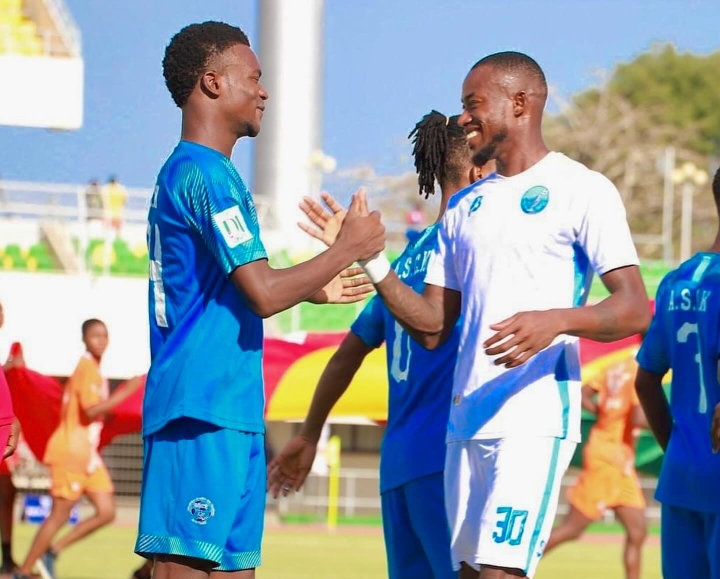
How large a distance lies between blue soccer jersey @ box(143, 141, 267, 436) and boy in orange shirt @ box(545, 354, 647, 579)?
8378mm

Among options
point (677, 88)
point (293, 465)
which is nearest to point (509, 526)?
point (293, 465)

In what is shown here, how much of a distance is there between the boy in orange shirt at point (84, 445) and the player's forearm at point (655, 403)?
20.9 ft

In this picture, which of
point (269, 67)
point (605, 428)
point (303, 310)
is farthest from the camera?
point (269, 67)

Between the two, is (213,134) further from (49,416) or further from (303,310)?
(303,310)

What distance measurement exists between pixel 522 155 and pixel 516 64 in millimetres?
321

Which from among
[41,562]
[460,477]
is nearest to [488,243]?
[460,477]

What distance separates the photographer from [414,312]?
5.16 meters

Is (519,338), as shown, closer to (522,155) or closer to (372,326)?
(522,155)

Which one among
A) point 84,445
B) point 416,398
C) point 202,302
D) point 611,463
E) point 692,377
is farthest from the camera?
point 611,463

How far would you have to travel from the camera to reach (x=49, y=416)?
13703 millimetres

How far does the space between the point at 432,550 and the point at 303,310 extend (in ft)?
78.0

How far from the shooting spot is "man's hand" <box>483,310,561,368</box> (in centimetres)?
443

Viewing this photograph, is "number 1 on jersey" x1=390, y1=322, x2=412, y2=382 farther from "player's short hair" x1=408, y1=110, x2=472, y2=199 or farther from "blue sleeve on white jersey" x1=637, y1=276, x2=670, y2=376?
"blue sleeve on white jersey" x1=637, y1=276, x2=670, y2=376

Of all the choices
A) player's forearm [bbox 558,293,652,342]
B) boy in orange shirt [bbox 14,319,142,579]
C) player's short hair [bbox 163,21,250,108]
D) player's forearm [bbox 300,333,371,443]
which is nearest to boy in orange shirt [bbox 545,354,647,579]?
boy in orange shirt [bbox 14,319,142,579]
